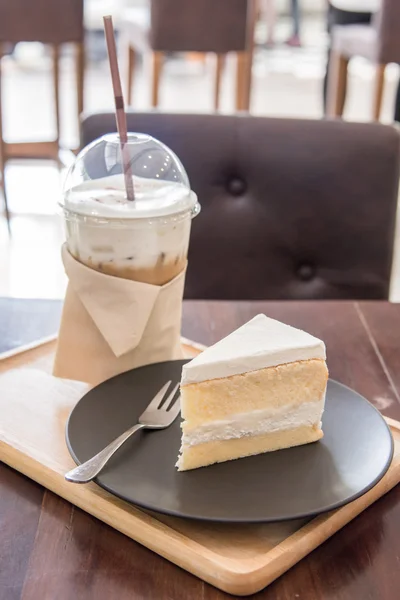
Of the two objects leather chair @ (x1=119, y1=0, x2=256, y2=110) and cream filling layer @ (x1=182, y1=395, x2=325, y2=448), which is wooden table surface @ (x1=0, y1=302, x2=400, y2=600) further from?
leather chair @ (x1=119, y1=0, x2=256, y2=110)

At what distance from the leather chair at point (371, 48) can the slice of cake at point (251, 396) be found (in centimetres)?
248

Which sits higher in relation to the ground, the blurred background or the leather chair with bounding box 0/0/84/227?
the leather chair with bounding box 0/0/84/227

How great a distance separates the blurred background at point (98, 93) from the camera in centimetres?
304

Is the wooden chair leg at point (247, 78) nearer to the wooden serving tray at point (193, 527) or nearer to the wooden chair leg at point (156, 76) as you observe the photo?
the wooden chair leg at point (156, 76)

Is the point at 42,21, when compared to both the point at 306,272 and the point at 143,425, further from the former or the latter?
the point at 143,425

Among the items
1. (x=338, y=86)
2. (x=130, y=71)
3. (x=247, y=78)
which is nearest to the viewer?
(x=247, y=78)

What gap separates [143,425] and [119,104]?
342mm

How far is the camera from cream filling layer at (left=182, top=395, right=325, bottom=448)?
2.18 feet

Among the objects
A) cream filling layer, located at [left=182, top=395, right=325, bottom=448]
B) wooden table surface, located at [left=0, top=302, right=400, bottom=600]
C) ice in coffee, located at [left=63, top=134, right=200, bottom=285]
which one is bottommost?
wooden table surface, located at [left=0, top=302, right=400, bottom=600]

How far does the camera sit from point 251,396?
2.23 feet

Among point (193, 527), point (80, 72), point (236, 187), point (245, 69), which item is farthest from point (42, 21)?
point (193, 527)

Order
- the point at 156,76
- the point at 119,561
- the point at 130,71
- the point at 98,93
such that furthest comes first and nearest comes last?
the point at 98,93 < the point at 130,71 < the point at 156,76 < the point at 119,561

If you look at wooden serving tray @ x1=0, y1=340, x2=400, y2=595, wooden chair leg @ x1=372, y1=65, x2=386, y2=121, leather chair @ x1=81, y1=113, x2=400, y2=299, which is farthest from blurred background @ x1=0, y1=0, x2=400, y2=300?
wooden serving tray @ x1=0, y1=340, x2=400, y2=595

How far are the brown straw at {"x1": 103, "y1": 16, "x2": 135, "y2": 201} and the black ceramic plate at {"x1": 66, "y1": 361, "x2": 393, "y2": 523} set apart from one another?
0.23 metres
